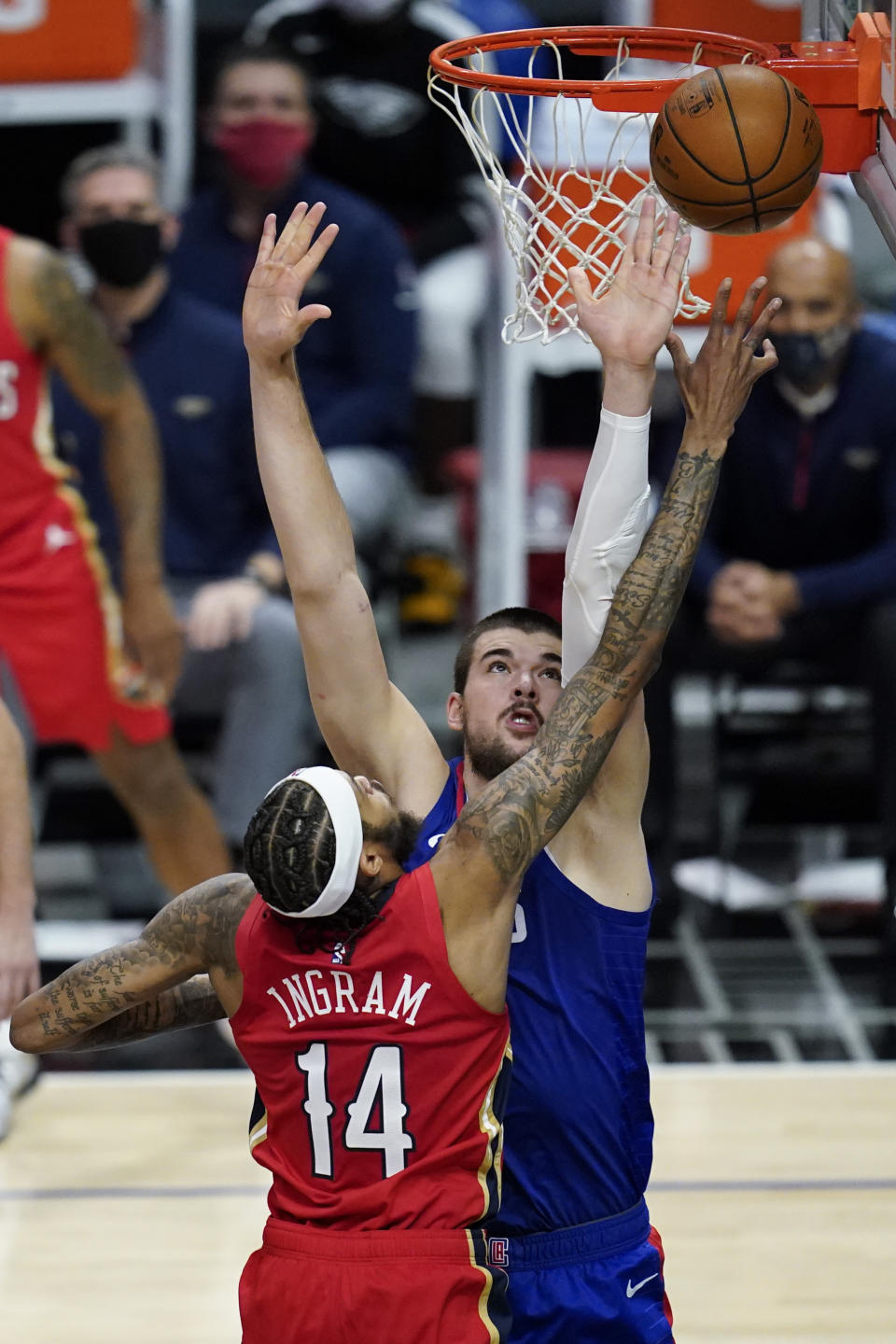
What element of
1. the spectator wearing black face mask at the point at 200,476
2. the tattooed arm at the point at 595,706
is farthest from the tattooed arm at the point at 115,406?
the tattooed arm at the point at 595,706

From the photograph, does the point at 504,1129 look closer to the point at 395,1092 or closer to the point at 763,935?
the point at 395,1092

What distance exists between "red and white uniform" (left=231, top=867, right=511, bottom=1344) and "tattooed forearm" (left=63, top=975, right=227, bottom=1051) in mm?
366

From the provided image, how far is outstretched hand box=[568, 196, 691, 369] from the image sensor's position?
3.05m

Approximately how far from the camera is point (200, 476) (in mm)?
6785

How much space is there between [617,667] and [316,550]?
0.58 m

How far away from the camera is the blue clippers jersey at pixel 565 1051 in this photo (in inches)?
125

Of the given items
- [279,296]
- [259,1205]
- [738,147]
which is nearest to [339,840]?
[279,296]

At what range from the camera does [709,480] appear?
305 centimetres

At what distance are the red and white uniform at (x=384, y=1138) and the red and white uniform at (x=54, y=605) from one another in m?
3.16

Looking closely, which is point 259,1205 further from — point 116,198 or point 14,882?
point 116,198

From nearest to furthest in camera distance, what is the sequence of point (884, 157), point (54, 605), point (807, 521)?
point (884, 157) → point (54, 605) → point (807, 521)

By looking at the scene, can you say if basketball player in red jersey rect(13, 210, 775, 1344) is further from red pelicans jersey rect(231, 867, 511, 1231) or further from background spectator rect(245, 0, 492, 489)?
background spectator rect(245, 0, 492, 489)

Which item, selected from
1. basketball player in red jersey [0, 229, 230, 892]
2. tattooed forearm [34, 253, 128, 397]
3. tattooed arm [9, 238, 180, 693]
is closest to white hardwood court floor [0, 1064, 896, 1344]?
basketball player in red jersey [0, 229, 230, 892]

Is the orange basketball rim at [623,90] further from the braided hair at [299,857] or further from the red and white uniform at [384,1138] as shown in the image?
the red and white uniform at [384,1138]
